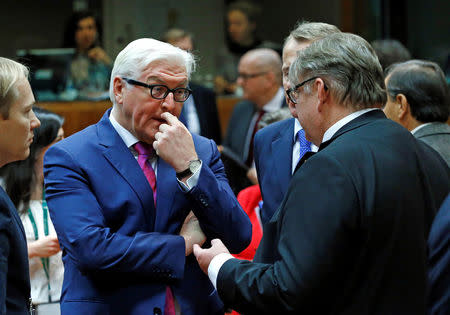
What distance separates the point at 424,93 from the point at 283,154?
3.38ft

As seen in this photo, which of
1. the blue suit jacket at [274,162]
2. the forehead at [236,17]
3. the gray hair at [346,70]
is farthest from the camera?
the forehead at [236,17]

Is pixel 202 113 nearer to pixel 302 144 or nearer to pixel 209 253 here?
pixel 302 144

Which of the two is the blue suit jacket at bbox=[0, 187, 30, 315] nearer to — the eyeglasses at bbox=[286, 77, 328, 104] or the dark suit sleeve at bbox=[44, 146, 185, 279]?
the dark suit sleeve at bbox=[44, 146, 185, 279]

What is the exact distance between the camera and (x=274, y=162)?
8.91 ft

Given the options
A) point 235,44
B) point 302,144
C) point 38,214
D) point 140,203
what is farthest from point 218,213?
point 235,44

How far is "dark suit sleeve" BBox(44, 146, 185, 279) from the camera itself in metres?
2.13

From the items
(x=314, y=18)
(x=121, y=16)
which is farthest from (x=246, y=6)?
(x=121, y=16)

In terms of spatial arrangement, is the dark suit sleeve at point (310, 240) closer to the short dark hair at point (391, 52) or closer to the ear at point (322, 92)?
the ear at point (322, 92)

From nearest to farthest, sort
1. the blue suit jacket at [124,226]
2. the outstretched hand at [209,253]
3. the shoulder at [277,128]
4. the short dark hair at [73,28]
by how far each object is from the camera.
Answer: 1. the outstretched hand at [209,253]
2. the blue suit jacket at [124,226]
3. the shoulder at [277,128]
4. the short dark hair at [73,28]

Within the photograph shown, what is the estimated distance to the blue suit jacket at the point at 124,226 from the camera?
2.15m

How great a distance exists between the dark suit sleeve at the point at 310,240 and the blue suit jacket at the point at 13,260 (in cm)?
74

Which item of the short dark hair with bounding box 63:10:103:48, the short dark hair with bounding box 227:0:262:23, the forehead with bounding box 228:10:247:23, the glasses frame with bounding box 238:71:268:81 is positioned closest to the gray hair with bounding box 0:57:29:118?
the glasses frame with bounding box 238:71:268:81

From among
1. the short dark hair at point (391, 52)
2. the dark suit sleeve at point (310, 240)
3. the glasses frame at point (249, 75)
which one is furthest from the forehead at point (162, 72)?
the glasses frame at point (249, 75)

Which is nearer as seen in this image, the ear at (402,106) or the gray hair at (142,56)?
the gray hair at (142,56)
